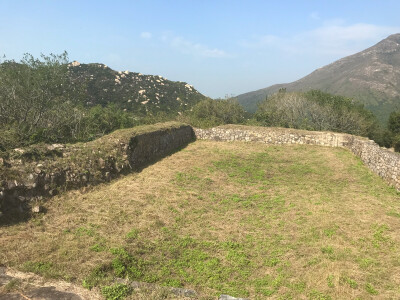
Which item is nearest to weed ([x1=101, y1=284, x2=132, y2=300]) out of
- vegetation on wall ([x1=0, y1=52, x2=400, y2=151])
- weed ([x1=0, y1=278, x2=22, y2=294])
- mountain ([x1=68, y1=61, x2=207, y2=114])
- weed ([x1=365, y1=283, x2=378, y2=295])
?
weed ([x1=0, y1=278, x2=22, y2=294])

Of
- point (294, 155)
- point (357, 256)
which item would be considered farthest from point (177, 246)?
point (294, 155)

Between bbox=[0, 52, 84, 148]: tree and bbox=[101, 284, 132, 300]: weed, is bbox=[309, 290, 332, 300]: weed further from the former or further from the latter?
bbox=[0, 52, 84, 148]: tree

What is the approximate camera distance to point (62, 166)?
28.1 ft

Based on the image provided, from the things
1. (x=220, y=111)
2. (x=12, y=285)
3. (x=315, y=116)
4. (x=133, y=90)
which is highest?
(x=133, y=90)

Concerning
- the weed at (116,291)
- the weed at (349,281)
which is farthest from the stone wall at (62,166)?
the weed at (349,281)

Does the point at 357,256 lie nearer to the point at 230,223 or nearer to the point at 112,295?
the point at 230,223

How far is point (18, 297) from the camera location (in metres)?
3.89

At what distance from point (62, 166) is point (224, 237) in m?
5.40

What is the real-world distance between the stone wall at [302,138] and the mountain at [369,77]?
6846 centimetres

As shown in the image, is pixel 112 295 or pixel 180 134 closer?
pixel 112 295

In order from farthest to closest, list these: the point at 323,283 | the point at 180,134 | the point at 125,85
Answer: the point at 125,85
the point at 180,134
the point at 323,283

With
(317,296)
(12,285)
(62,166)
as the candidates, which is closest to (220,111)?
(62,166)

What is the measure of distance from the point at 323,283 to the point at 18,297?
15.9ft

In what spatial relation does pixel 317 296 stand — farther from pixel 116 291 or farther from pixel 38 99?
pixel 38 99
